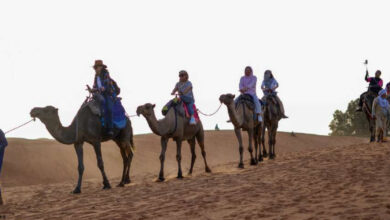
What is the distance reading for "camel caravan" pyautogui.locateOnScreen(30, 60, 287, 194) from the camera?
14.1 m

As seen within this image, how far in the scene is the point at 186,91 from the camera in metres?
15.8

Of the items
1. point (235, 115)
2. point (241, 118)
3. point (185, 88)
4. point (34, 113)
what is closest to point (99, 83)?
point (34, 113)

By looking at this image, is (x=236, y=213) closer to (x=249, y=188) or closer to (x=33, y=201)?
(x=249, y=188)

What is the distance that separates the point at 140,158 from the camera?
30.9 metres

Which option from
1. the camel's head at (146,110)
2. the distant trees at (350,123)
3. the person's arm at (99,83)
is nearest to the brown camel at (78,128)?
the person's arm at (99,83)

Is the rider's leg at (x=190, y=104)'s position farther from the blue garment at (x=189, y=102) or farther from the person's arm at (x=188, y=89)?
the person's arm at (x=188, y=89)

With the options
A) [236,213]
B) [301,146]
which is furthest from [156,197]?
[301,146]

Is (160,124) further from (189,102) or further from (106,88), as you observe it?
(106,88)

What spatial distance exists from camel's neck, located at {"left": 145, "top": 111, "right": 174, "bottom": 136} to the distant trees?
38100 millimetres

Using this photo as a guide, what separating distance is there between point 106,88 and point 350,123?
41.5m

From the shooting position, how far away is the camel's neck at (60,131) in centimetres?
1395

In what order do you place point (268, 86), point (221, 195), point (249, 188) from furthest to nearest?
point (268, 86), point (249, 188), point (221, 195)

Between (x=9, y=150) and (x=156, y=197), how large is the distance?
701 inches

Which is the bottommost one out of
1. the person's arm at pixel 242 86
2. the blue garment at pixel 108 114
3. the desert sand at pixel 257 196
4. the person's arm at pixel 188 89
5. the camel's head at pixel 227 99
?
the desert sand at pixel 257 196
